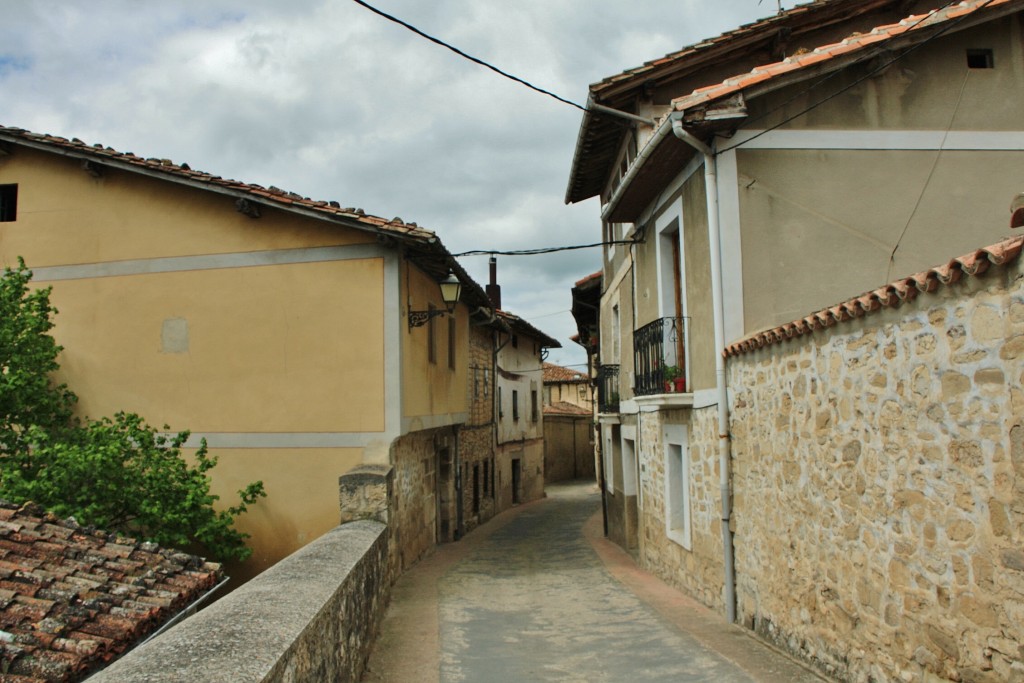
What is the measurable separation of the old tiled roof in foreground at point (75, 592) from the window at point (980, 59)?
9262mm

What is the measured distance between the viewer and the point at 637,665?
6691 mm

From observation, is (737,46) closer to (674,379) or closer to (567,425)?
(674,379)

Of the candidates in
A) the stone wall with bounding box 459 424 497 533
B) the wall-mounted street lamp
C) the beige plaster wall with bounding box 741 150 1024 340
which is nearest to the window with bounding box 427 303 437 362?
the wall-mounted street lamp

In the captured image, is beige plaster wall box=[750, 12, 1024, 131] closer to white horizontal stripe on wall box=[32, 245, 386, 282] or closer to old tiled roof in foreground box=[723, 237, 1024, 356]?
old tiled roof in foreground box=[723, 237, 1024, 356]

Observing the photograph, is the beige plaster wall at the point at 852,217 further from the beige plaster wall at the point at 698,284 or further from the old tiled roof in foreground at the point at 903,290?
the old tiled roof in foreground at the point at 903,290

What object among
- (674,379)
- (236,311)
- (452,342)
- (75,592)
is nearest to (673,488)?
(674,379)

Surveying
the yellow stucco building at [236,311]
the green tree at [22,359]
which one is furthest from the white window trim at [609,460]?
the green tree at [22,359]

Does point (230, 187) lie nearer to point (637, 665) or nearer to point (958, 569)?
point (637, 665)

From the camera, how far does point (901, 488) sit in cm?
490

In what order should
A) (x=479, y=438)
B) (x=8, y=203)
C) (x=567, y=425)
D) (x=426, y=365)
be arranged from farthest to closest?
(x=567, y=425) → (x=479, y=438) → (x=426, y=365) → (x=8, y=203)

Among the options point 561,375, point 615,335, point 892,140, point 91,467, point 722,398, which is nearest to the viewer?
point 722,398

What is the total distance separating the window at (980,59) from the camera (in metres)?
8.59

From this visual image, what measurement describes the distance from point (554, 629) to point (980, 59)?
24.4 ft

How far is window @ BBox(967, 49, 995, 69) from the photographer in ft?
28.2
